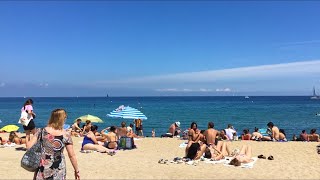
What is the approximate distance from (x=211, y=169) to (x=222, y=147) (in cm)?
218

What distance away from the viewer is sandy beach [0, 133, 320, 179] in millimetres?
8383

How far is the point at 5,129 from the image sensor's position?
20.9 meters

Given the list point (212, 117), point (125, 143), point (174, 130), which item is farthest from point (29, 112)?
point (212, 117)

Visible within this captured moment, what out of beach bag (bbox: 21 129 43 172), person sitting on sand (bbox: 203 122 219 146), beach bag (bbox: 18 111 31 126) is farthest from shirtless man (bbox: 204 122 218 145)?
beach bag (bbox: 21 129 43 172)

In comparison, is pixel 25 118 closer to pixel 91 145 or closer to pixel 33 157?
pixel 91 145

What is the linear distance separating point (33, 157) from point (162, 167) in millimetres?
5616

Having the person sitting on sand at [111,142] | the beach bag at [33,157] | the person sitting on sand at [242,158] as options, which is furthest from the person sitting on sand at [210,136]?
the beach bag at [33,157]

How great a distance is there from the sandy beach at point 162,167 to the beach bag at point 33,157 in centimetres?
398

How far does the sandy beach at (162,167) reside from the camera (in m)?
8.38

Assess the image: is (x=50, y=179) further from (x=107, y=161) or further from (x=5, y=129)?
(x=5, y=129)

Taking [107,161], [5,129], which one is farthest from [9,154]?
[5,129]

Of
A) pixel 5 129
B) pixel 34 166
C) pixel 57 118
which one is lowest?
pixel 5 129

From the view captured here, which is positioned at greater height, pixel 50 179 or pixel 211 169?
pixel 50 179

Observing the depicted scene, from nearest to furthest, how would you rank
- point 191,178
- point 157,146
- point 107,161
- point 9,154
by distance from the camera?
point 191,178, point 107,161, point 9,154, point 157,146
